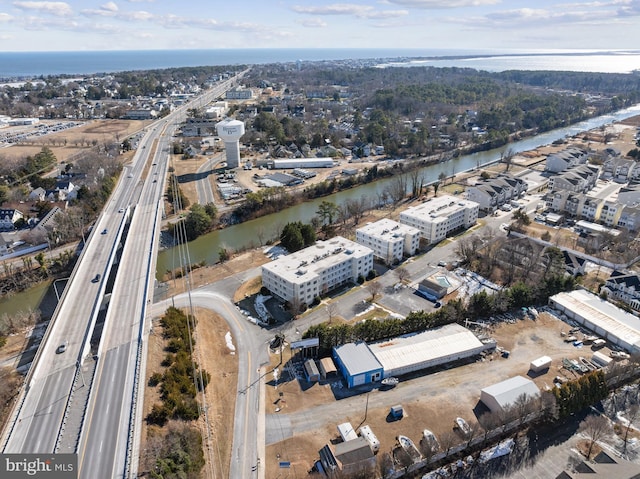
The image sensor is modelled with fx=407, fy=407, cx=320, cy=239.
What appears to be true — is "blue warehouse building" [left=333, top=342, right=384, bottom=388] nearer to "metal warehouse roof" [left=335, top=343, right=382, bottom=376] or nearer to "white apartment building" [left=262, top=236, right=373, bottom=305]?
"metal warehouse roof" [left=335, top=343, right=382, bottom=376]

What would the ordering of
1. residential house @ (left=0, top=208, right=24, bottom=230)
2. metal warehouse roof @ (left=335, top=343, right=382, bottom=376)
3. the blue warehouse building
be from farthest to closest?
residential house @ (left=0, top=208, right=24, bottom=230) < metal warehouse roof @ (left=335, top=343, right=382, bottom=376) < the blue warehouse building

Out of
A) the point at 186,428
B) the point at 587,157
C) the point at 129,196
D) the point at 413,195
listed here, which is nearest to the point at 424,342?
the point at 186,428

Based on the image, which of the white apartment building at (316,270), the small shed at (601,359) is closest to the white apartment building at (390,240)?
the white apartment building at (316,270)

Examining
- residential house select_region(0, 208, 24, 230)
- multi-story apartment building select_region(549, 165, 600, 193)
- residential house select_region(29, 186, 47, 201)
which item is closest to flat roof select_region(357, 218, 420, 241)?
multi-story apartment building select_region(549, 165, 600, 193)

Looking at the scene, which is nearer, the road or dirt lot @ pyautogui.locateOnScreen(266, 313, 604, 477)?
the road

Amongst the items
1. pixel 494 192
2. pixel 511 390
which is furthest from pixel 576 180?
pixel 511 390

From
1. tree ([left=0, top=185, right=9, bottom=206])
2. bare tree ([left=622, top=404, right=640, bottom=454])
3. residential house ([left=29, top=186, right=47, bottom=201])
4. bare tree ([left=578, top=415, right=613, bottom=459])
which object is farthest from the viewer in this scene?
residential house ([left=29, top=186, right=47, bottom=201])
